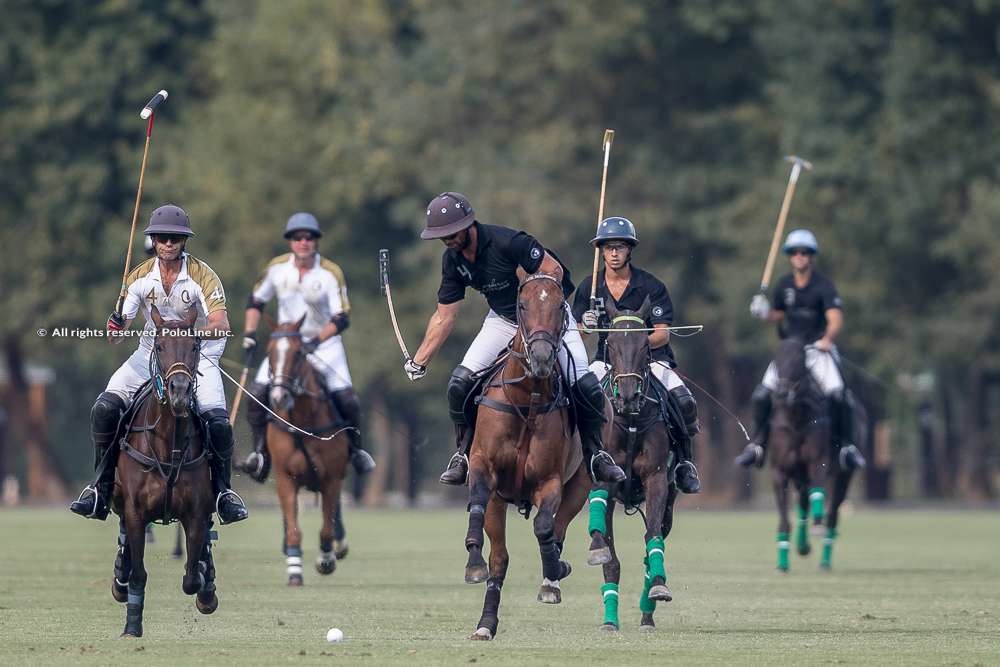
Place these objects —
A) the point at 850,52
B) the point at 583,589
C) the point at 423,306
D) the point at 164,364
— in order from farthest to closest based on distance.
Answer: the point at 423,306, the point at 850,52, the point at 583,589, the point at 164,364

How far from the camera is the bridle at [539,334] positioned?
14195 mm

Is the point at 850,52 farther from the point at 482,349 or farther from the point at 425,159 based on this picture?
the point at 482,349

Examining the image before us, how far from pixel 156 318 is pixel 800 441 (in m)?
10.3

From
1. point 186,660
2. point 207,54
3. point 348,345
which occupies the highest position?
point 207,54

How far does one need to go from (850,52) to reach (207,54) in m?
15.0

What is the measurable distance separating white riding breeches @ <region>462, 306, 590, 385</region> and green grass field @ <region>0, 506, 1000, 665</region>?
5.61ft

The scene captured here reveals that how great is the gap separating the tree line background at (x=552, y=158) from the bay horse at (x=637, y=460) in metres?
26.7

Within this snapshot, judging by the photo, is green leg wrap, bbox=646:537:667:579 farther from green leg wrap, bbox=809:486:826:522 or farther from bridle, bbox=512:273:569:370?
green leg wrap, bbox=809:486:826:522

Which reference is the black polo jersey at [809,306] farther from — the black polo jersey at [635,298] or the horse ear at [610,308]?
the horse ear at [610,308]

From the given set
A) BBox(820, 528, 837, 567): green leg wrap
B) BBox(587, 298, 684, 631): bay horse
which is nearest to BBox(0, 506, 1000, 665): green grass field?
BBox(820, 528, 837, 567): green leg wrap

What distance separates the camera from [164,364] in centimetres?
1389

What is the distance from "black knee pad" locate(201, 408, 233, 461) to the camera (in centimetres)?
1485

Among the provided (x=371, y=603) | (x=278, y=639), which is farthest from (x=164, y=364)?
(x=371, y=603)

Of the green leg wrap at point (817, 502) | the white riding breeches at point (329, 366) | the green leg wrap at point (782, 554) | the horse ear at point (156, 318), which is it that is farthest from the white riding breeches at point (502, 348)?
the green leg wrap at point (817, 502)
